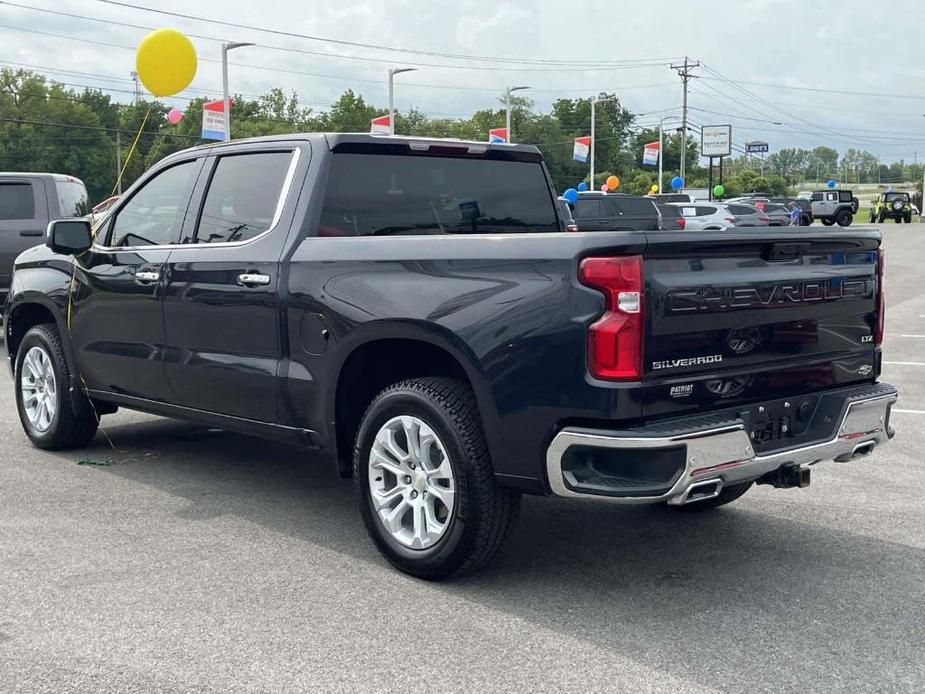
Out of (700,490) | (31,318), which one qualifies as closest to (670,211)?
(31,318)

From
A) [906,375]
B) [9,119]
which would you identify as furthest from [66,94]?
[906,375]

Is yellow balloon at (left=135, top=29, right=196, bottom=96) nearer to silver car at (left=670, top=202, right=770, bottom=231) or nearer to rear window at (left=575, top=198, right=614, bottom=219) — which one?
rear window at (left=575, top=198, right=614, bottom=219)

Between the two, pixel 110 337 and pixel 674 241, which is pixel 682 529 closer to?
pixel 674 241

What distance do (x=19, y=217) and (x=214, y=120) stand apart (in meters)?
18.1

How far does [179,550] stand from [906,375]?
25.5ft

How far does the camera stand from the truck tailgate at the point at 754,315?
13.1 feet

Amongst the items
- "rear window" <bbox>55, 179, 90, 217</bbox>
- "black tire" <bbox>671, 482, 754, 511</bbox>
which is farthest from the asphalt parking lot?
"rear window" <bbox>55, 179, 90, 217</bbox>

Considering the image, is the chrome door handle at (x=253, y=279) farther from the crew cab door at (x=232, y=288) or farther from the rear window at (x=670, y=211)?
the rear window at (x=670, y=211)

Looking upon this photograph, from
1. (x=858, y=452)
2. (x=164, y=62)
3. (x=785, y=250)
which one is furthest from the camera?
(x=164, y=62)

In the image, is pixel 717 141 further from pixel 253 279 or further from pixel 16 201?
pixel 253 279

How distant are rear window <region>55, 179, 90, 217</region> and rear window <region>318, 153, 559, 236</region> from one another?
940 centimetres

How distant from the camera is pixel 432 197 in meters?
5.57

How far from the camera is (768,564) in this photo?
4.86 metres

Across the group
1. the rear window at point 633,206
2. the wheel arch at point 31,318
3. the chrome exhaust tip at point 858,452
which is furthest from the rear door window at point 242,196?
the rear window at point 633,206
